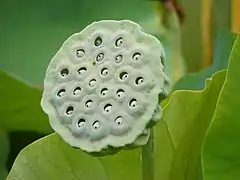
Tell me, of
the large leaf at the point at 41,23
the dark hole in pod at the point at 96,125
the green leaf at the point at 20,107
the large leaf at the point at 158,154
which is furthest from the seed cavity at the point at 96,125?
the large leaf at the point at 41,23

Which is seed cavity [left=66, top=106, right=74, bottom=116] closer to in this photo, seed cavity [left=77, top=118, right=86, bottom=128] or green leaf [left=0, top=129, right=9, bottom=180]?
seed cavity [left=77, top=118, right=86, bottom=128]

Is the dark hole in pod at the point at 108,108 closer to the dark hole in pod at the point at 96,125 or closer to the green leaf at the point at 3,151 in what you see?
the dark hole in pod at the point at 96,125

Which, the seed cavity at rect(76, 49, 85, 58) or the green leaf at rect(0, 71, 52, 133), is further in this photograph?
the green leaf at rect(0, 71, 52, 133)

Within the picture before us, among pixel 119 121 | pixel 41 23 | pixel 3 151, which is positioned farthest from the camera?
pixel 41 23

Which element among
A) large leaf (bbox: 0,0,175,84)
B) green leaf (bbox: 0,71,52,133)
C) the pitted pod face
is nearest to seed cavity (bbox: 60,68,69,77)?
the pitted pod face

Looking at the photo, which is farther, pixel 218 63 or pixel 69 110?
pixel 218 63

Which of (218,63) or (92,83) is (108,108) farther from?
(218,63)

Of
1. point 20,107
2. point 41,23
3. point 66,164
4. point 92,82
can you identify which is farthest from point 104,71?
point 41,23

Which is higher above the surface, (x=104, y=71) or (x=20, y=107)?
(x=104, y=71)
